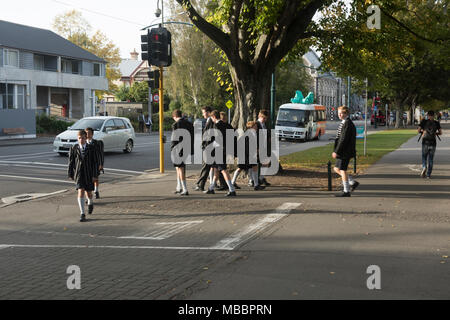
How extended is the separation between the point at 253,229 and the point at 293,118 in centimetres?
2920

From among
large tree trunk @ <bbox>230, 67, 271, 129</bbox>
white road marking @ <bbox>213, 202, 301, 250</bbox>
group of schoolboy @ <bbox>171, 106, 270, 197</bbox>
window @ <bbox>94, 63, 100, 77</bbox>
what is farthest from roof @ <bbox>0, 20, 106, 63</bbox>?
→ white road marking @ <bbox>213, 202, 301, 250</bbox>

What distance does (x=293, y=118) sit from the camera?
121ft

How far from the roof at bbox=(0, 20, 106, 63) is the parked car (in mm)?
26761

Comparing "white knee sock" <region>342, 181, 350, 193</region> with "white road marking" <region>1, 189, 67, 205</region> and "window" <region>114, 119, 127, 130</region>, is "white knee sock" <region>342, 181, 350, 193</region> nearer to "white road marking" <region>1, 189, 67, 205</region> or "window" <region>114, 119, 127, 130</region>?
"white road marking" <region>1, 189, 67, 205</region>

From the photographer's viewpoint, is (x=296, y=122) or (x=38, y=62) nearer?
(x=296, y=122)

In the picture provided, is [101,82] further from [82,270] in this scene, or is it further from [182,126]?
[82,270]

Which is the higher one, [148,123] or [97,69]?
[97,69]

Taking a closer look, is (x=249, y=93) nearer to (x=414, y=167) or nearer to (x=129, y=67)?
(x=414, y=167)

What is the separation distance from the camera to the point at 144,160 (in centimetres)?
2097

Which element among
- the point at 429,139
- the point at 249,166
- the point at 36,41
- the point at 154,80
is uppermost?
the point at 36,41

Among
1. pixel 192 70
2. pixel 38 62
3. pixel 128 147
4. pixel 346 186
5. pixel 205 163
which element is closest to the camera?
pixel 346 186

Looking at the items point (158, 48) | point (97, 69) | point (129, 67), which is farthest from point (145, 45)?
point (129, 67)

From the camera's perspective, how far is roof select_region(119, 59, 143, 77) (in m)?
110

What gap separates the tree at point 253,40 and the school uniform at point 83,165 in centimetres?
560
